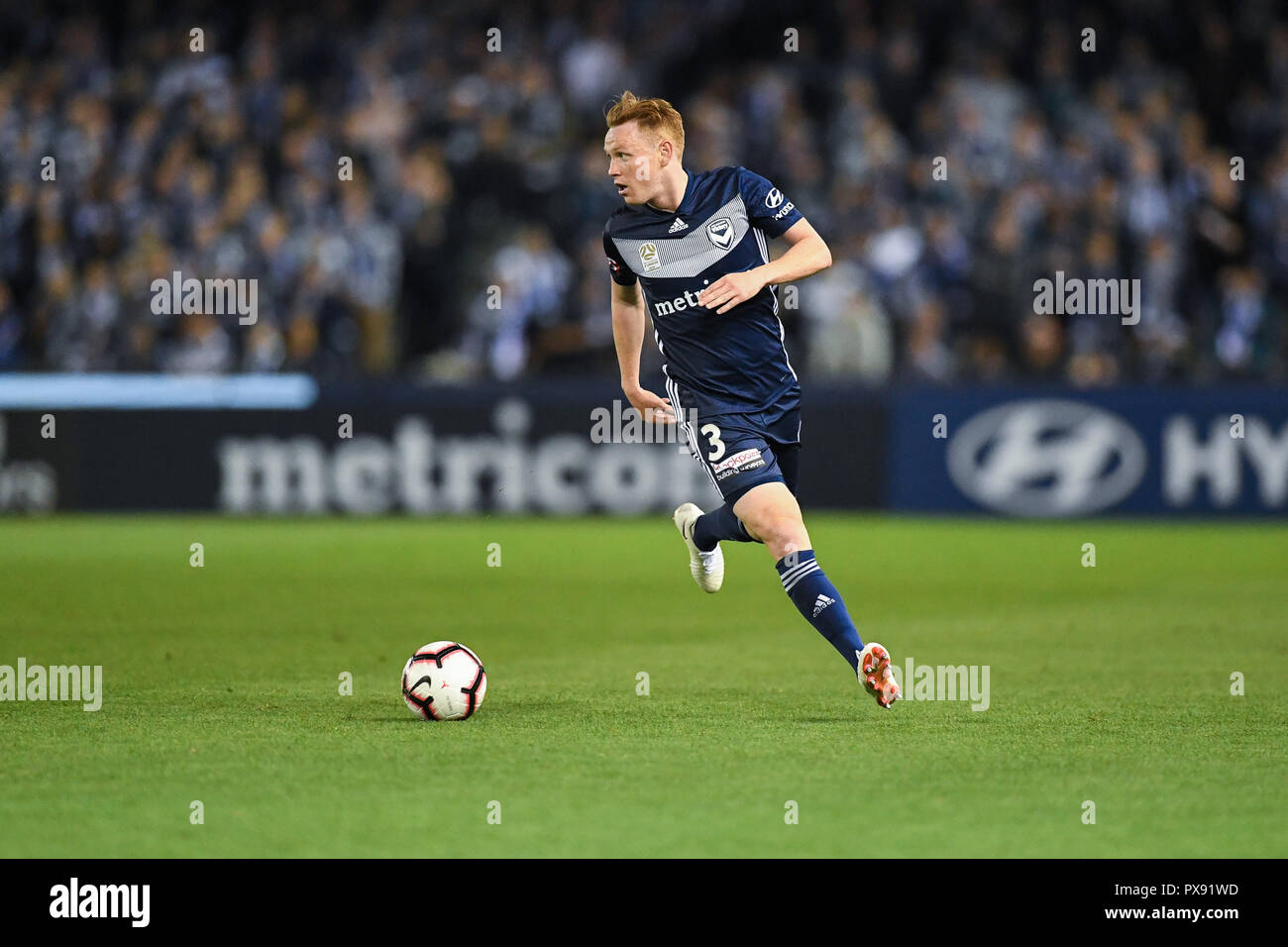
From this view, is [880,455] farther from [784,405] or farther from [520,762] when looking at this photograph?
[520,762]

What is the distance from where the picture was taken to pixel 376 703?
7.86 metres

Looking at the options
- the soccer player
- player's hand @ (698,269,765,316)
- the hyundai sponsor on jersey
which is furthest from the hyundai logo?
player's hand @ (698,269,765,316)

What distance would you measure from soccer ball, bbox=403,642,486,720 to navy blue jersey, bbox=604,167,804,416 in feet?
4.92

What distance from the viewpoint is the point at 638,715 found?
295 inches

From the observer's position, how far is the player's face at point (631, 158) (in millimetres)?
7660

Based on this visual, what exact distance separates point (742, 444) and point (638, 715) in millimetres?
1204

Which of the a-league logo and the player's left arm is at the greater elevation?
the a-league logo

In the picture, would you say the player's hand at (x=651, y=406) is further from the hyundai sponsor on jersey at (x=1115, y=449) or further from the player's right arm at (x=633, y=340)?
the hyundai sponsor on jersey at (x=1115, y=449)

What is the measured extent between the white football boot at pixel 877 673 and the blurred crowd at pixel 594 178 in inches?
453

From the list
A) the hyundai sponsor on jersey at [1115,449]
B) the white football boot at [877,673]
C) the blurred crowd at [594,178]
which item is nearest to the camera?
the white football boot at [877,673]

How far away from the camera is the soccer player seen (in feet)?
24.9

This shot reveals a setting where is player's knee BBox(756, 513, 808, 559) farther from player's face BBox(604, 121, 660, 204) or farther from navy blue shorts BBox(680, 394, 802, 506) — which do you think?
player's face BBox(604, 121, 660, 204)

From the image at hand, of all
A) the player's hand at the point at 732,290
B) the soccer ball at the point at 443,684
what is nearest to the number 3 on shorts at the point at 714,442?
the player's hand at the point at 732,290
